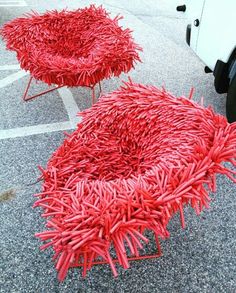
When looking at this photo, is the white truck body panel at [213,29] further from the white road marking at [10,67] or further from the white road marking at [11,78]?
the white road marking at [10,67]

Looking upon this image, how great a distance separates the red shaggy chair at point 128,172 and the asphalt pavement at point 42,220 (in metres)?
0.22

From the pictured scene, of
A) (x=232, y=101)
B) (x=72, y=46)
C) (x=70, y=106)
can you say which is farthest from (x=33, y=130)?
(x=232, y=101)

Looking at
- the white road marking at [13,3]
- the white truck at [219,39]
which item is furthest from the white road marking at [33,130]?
the white road marking at [13,3]

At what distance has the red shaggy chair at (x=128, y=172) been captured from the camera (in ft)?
3.05

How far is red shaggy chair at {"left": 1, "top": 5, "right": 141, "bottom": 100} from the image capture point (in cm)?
204

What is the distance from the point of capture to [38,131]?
2305mm

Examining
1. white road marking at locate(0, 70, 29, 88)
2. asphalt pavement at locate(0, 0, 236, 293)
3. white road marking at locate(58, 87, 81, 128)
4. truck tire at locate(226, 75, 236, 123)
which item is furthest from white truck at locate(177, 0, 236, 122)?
white road marking at locate(0, 70, 29, 88)

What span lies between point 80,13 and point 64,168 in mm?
1595

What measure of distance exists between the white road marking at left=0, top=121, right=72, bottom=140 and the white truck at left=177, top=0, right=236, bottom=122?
1.06m

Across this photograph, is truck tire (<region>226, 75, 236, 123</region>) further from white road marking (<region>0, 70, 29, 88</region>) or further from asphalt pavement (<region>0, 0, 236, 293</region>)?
white road marking (<region>0, 70, 29, 88</region>)

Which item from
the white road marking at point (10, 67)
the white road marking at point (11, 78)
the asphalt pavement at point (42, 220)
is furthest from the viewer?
the white road marking at point (10, 67)

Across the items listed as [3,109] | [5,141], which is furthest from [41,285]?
[3,109]

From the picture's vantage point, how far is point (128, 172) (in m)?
1.41

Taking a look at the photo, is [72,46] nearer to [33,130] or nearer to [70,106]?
[70,106]
